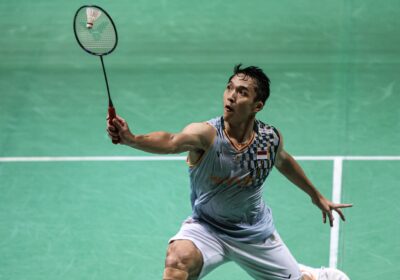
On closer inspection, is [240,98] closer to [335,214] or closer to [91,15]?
[91,15]

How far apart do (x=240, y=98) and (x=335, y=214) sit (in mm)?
2532

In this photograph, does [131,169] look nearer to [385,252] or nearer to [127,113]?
[127,113]

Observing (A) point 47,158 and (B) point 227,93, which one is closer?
(B) point 227,93

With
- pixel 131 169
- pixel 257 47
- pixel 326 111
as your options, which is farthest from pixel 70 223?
A: pixel 257 47

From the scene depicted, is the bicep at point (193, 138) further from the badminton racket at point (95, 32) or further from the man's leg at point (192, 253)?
the badminton racket at point (95, 32)

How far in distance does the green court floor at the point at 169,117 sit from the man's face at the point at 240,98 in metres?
1.76

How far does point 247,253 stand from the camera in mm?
6383

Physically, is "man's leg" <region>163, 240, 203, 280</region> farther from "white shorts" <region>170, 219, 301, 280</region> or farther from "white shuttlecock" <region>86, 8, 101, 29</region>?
"white shuttlecock" <region>86, 8, 101, 29</region>

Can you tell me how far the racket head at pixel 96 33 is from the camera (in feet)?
20.1

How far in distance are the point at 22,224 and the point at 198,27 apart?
462cm

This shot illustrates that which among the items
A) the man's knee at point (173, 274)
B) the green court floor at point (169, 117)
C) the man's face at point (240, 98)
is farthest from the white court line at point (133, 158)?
the man's knee at point (173, 274)

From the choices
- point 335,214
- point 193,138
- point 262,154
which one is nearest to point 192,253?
point 193,138

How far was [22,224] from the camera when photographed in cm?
825

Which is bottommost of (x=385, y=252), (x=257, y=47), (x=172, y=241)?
(x=385, y=252)
